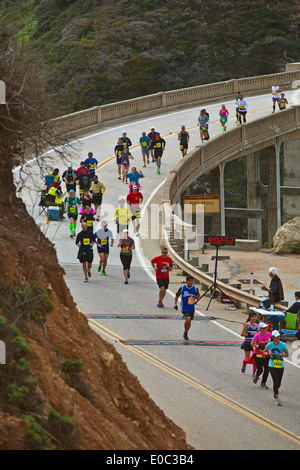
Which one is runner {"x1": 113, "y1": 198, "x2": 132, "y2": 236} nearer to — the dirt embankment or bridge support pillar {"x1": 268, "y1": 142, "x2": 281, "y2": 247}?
the dirt embankment

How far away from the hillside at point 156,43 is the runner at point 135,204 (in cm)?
3919

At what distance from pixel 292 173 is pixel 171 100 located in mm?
8782

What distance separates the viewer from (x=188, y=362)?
1611cm

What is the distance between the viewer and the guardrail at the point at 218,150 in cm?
2986

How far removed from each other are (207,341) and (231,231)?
149ft

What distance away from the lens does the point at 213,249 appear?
111ft

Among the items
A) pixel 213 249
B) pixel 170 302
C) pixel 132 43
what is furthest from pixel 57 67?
pixel 170 302

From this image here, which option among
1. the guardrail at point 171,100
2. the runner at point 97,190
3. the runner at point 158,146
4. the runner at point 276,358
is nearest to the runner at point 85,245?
the runner at point 97,190

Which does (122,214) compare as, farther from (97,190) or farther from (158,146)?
(158,146)

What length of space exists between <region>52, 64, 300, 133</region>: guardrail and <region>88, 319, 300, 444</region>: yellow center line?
23.5m

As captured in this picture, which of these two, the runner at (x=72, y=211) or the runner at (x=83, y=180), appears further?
the runner at (x=83, y=180)

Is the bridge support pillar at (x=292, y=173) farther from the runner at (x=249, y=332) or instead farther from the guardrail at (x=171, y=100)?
the runner at (x=249, y=332)

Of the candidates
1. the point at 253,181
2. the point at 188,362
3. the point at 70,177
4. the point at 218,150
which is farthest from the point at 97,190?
the point at 253,181
